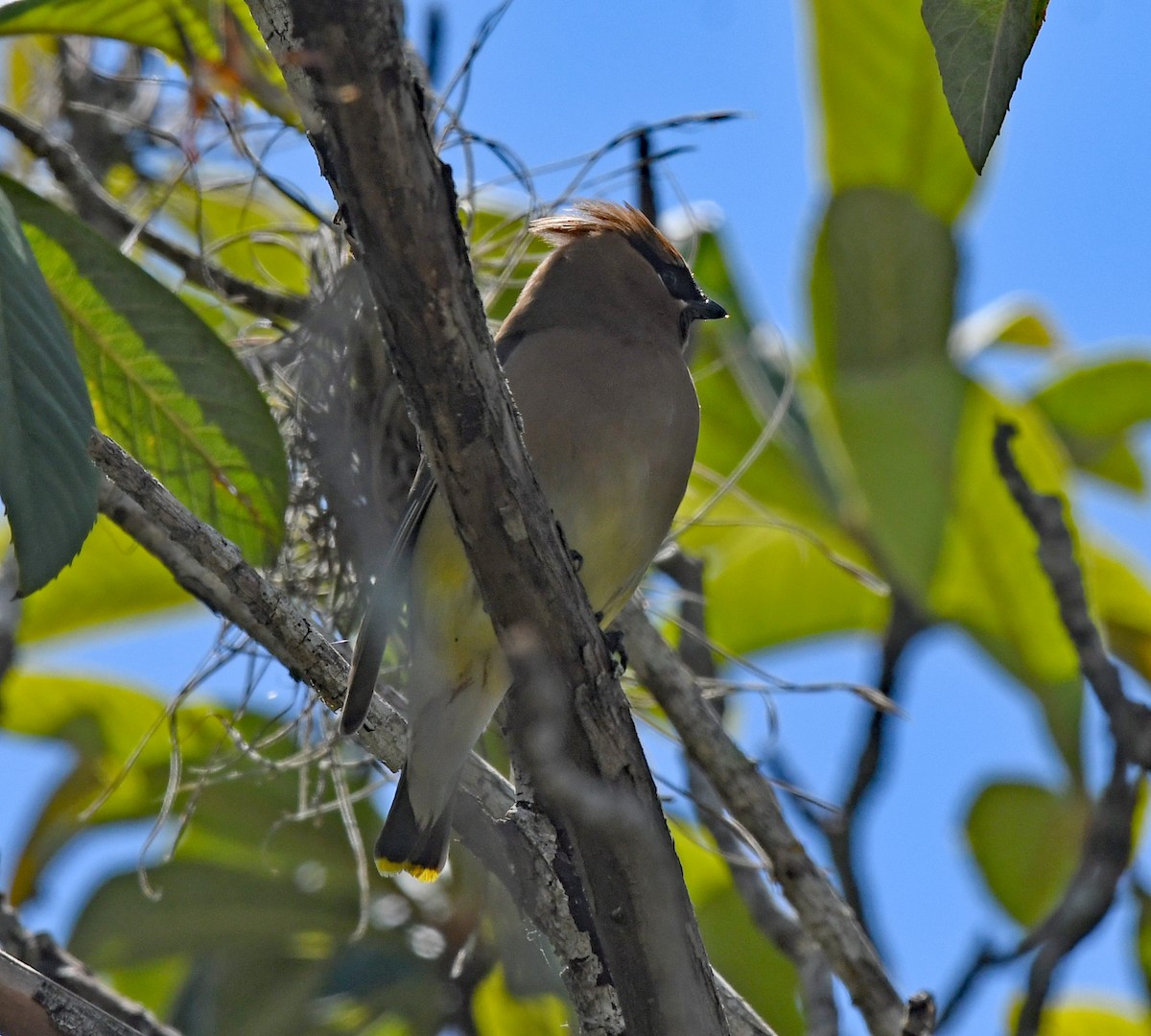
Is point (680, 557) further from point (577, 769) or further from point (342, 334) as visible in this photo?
point (577, 769)

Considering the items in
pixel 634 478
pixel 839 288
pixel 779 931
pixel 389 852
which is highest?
pixel 839 288

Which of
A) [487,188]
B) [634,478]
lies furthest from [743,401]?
[634,478]

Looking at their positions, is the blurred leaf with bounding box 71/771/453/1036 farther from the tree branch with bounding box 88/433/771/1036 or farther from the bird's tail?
the tree branch with bounding box 88/433/771/1036

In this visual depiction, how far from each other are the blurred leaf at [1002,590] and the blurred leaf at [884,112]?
0.93m

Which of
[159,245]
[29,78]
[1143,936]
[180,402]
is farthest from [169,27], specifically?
[1143,936]

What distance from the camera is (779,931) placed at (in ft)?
10.5

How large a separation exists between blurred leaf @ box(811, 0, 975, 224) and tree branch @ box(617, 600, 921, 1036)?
5.88ft

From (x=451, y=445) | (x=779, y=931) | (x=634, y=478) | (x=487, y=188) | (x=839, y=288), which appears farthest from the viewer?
(x=839, y=288)

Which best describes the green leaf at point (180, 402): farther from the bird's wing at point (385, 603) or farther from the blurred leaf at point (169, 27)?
the blurred leaf at point (169, 27)

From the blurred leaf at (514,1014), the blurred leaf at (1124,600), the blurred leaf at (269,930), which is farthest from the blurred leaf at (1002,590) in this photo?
the blurred leaf at (269,930)

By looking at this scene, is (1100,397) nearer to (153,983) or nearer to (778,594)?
(778,594)

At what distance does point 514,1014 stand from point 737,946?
0.53 metres

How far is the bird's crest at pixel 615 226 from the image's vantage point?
3.48 m

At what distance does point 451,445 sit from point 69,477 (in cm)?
50
